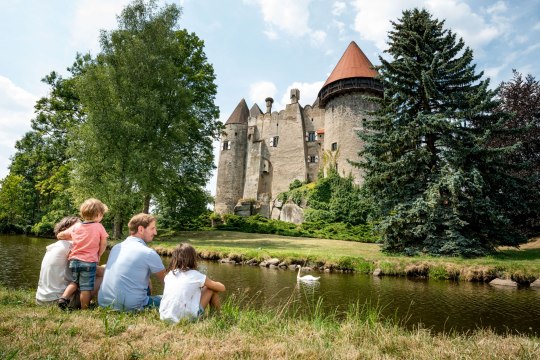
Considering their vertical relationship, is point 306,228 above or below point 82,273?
above

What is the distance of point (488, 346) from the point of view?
125 inches

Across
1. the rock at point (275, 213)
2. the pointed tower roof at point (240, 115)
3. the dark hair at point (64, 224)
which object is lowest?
the dark hair at point (64, 224)

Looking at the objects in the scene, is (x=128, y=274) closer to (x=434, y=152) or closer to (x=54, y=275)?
(x=54, y=275)

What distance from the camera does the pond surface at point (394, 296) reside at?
240 inches

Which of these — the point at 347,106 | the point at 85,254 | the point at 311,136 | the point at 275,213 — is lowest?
the point at 85,254

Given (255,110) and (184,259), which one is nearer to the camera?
(184,259)

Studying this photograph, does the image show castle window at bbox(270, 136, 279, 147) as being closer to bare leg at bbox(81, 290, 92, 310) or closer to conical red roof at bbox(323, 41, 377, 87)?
conical red roof at bbox(323, 41, 377, 87)

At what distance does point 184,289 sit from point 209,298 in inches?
19.6

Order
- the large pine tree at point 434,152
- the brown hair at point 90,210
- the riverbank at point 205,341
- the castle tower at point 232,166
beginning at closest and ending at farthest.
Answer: the riverbank at point 205,341, the brown hair at point 90,210, the large pine tree at point 434,152, the castle tower at point 232,166

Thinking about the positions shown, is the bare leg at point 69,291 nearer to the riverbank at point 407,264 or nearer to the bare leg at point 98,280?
the bare leg at point 98,280

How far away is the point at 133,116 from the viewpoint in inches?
735

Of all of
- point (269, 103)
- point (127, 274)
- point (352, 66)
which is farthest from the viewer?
point (269, 103)

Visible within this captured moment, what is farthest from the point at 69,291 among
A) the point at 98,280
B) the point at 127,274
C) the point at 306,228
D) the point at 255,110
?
the point at 255,110

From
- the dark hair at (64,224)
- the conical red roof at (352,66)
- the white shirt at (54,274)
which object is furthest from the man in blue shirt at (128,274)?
the conical red roof at (352,66)
